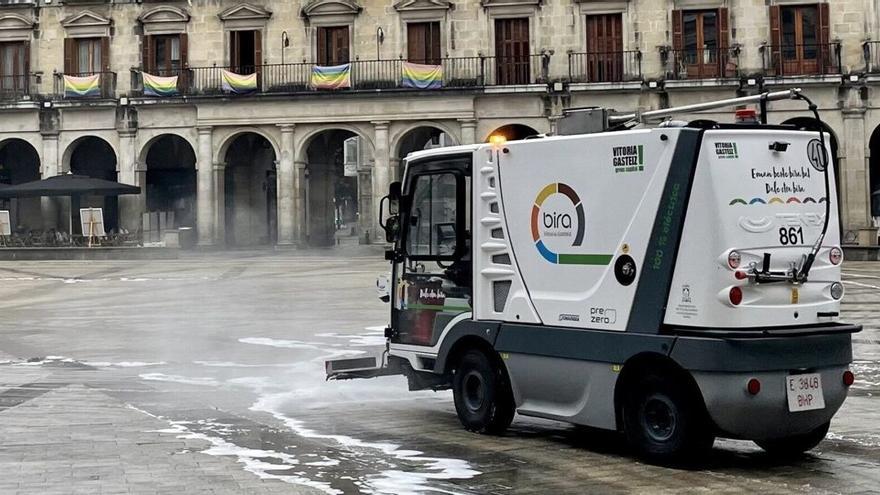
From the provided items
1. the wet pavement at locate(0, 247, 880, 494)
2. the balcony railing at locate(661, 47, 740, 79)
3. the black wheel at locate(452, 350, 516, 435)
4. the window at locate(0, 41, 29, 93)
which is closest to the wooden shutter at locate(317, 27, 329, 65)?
the window at locate(0, 41, 29, 93)

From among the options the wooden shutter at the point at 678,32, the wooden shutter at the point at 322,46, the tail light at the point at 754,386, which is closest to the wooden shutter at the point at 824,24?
the wooden shutter at the point at 678,32

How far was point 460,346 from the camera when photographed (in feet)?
37.2

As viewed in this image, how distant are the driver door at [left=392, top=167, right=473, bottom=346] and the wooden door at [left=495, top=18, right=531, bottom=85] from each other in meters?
32.7

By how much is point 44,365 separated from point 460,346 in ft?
26.5

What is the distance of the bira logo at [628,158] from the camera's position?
9.52 meters

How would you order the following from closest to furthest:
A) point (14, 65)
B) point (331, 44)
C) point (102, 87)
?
point (331, 44)
point (102, 87)
point (14, 65)

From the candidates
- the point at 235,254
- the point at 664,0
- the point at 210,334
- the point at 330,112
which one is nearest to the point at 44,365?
the point at 210,334

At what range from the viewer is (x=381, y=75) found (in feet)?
146

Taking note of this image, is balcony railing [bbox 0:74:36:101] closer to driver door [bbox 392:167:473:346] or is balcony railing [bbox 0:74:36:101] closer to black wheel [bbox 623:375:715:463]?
driver door [bbox 392:167:473:346]

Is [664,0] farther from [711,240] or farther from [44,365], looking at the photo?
[711,240]

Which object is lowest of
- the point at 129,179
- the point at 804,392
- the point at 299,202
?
the point at 804,392

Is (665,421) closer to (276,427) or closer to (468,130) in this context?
(276,427)

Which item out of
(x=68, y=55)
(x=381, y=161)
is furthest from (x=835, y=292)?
(x=68, y=55)

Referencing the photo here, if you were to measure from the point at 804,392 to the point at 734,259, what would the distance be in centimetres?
121
